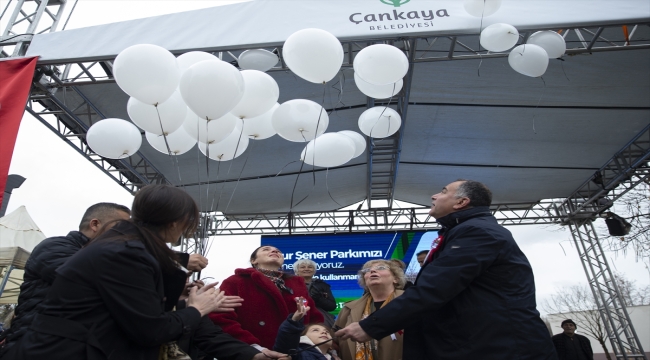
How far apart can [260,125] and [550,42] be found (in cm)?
265

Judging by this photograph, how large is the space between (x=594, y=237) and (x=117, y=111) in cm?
911

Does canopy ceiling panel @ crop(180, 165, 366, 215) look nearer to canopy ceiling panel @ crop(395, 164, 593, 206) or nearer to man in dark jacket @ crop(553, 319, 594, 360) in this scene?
canopy ceiling panel @ crop(395, 164, 593, 206)

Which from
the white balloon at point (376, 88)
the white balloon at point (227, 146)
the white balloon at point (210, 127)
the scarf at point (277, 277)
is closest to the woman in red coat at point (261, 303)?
the scarf at point (277, 277)

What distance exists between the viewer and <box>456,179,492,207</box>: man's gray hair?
207 centimetres

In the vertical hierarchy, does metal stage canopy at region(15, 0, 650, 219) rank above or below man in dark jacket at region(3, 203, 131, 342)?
above

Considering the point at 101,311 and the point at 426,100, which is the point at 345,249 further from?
the point at 101,311

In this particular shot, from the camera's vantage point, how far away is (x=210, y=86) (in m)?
2.73

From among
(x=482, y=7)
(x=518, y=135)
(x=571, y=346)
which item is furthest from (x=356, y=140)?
(x=571, y=346)

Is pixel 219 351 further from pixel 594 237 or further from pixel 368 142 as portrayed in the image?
pixel 594 237

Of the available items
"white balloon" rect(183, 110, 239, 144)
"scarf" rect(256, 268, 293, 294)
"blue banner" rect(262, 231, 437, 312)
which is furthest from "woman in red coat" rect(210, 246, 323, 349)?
"blue banner" rect(262, 231, 437, 312)

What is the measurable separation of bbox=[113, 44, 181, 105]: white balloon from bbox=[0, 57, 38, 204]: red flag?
5.70 feet

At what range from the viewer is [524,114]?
6.30m

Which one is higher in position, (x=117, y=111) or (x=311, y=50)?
(x=117, y=111)

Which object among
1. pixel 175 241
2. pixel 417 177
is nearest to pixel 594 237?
pixel 417 177
